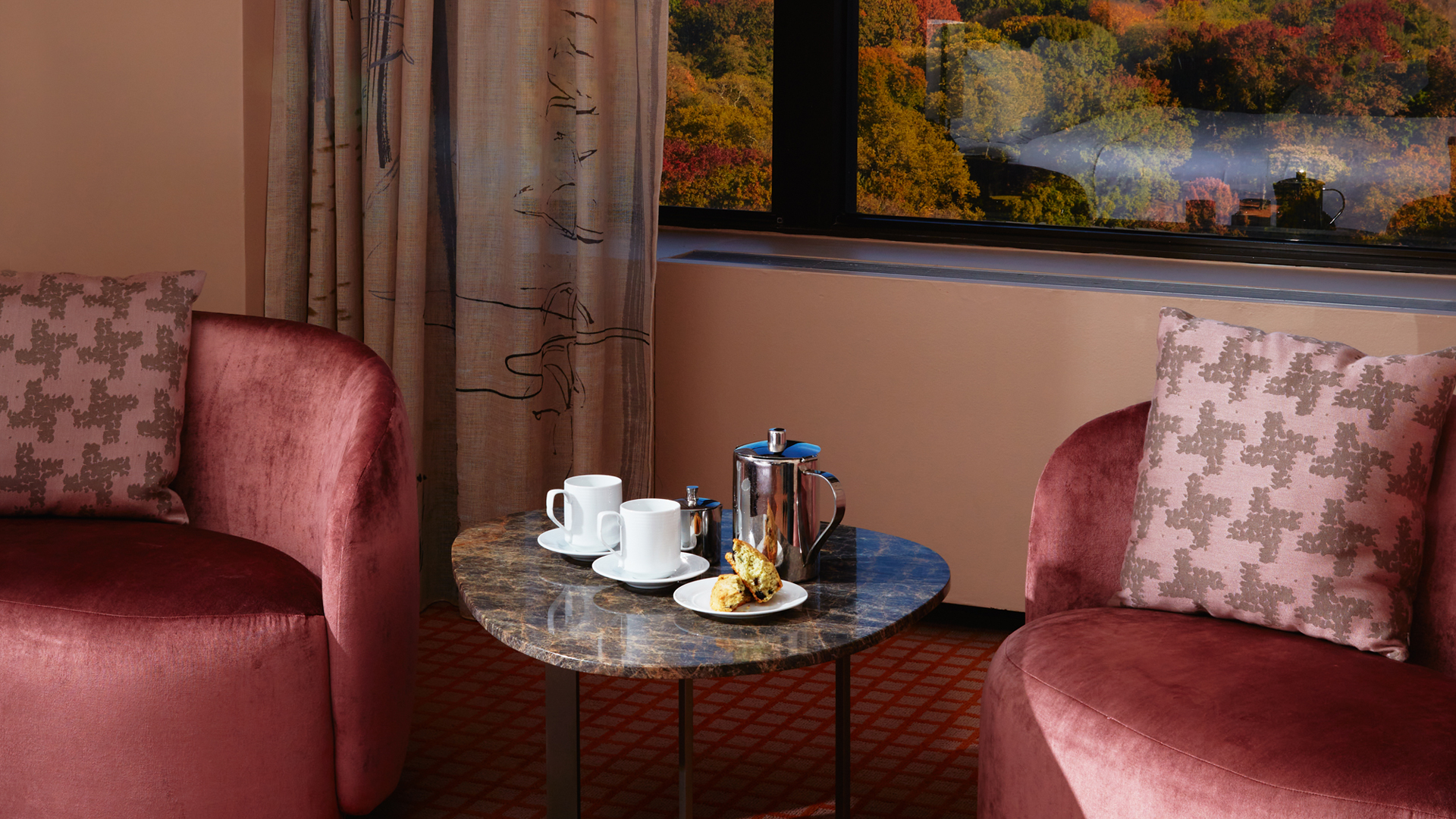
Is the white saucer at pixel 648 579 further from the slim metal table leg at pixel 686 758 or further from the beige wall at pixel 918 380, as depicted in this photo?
the beige wall at pixel 918 380

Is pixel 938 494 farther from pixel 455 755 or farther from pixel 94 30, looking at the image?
pixel 94 30

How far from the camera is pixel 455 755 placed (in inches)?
95.0

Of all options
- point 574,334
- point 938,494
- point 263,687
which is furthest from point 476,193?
point 263,687

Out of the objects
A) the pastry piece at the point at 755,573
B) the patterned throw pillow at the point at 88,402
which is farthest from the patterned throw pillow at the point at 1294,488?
the patterned throw pillow at the point at 88,402

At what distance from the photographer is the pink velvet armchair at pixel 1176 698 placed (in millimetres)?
1491

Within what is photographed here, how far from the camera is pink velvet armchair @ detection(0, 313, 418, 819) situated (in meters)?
1.90

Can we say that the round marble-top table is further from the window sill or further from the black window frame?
the black window frame

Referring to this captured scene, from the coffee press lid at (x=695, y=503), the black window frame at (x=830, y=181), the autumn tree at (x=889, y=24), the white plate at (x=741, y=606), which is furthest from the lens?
the autumn tree at (x=889, y=24)

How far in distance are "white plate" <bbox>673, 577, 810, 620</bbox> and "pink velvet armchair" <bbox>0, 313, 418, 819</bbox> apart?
52 cm

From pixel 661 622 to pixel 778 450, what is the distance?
0.96 feet

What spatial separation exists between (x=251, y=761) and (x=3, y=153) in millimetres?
1746

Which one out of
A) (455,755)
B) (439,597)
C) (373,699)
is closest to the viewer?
(373,699)

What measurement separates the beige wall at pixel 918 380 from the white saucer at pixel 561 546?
1.24m

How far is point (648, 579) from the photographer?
175 cm
